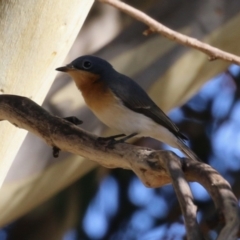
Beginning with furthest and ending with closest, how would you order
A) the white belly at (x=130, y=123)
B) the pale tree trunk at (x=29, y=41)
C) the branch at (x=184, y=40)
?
the white belly at (x=130, y=123) < the branch at (x=184, y=40) < the pale tree trunk at (x=29, y=41)

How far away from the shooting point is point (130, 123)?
1.86 metres

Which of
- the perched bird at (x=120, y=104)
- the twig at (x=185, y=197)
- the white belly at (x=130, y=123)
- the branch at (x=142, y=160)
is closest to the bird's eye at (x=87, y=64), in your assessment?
the perched bird at (x=120, y=104)

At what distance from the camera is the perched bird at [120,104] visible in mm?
1847

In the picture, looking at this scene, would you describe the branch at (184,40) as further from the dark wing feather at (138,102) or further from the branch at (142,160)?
the branch at (142,160)

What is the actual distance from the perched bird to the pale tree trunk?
243 mm

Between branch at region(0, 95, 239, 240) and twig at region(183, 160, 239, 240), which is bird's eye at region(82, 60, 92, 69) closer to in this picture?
branch at region(0, 95, 239, 240)

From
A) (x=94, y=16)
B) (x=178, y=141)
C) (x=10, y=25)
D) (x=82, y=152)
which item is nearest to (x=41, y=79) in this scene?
(x=10, y=25)

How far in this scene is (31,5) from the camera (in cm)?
151

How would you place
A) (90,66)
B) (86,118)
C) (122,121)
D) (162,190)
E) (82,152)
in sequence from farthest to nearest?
(162,190) → (86,118) → (90,66) → (122,121) → (82,152)

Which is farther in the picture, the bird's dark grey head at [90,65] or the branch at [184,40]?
the bird's dark grey head at [90,65]

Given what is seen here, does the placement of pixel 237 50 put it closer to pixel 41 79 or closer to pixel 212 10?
pixel 212 10

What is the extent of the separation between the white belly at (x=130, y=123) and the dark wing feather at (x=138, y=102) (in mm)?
17

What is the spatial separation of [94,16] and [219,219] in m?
1.55

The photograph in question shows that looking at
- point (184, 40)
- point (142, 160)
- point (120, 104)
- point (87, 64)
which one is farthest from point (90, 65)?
point (142, 160)
